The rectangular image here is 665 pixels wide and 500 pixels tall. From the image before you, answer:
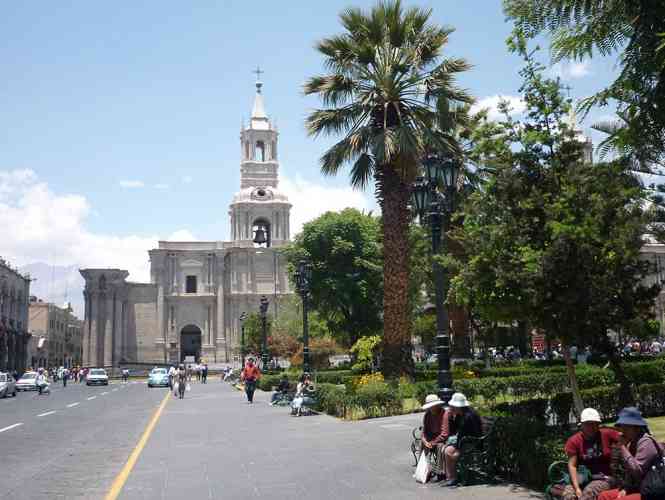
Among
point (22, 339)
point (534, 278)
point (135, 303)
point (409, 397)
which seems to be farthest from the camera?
point (135, 303)

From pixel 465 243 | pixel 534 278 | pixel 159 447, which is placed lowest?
pixel 159 447

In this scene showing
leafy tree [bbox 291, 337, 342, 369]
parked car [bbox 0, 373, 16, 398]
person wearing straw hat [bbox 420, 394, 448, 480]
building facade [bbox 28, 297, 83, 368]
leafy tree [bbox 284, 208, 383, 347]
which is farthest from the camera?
building facade [bbox 28, 297, 83, 368]

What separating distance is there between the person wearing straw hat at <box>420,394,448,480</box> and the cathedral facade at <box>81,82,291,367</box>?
7128cm

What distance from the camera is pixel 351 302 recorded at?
4134 cm

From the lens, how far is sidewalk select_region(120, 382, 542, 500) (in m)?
8.42

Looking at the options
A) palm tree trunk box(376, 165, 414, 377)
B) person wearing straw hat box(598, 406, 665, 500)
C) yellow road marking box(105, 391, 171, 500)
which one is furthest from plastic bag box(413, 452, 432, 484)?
palm tree trunk box(376, 165, 414, 377)

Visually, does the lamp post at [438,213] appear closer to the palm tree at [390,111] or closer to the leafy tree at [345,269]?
the palm tree at [390,111]

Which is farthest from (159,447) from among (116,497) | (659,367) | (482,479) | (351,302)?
(351,302)

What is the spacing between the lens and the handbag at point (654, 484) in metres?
5.34

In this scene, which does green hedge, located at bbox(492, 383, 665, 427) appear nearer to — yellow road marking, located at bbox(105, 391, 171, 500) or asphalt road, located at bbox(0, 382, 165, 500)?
yellow road marking, located at bbox(105, 391, 171, 500)

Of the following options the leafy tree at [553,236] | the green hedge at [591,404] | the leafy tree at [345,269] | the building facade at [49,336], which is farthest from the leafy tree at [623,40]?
the building facade at [49,336]

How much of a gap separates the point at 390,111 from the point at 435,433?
42.3ft

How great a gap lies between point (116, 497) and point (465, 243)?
6.19 meters

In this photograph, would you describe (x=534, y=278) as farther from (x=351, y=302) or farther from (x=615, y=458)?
(x=351, y=302)
